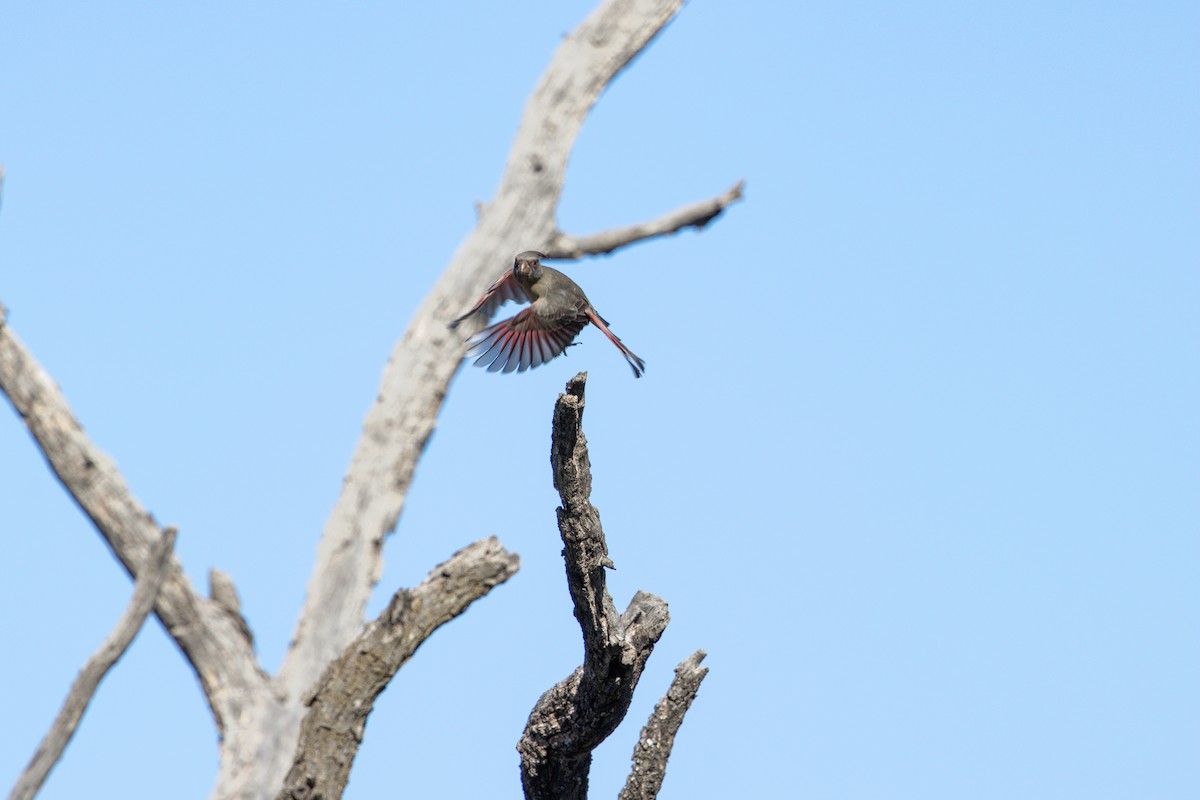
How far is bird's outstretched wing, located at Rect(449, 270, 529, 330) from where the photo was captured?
636cm

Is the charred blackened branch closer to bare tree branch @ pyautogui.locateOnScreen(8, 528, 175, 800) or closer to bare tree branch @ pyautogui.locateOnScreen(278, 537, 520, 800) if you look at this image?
bare tree branch @ pyautogui.locateOnScreen(278, 537, 520, 800)

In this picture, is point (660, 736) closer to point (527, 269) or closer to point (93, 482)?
point (527, 269)

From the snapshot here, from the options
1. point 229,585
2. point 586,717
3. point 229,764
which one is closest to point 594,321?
point 586,717

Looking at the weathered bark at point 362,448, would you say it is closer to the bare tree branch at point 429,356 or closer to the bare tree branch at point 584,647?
the bare tree branch at point 429,356

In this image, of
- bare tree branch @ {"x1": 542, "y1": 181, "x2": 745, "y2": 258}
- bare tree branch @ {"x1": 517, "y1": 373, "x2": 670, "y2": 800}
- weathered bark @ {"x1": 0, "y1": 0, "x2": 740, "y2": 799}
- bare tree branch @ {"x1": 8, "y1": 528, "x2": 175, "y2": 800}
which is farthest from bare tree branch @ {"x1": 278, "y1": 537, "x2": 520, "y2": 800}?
bare tree branch @ {"x1": 542, "y1": 181, "x2": 745, "y2": 258}

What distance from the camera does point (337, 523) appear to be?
7.81m

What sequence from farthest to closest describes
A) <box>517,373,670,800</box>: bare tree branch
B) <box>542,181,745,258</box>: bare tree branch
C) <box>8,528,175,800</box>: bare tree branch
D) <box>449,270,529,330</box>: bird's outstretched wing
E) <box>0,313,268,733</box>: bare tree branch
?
<box>542,181,745,258</box>: bare tree branch < <box>0,313,268,733</box>: bare tree branch < <box>449,270,529,330</box>: bird's outstretched wing < <box>8,528,175,800</box>: bare tree branch < <box>517,373,670,800</box>: bare tree branch

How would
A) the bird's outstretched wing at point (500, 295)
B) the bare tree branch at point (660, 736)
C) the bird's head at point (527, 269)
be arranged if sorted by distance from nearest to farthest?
the bare tree branch at point (660, 736) < the bird's head at point (527, 269) < the bird's outstretched wing at point (500, 295)

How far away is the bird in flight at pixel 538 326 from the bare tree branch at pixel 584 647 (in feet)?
3.23

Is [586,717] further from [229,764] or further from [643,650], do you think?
[229,764]

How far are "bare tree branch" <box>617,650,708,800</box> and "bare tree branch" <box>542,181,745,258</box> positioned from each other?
433cm

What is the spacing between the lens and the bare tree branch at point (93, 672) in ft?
15.6

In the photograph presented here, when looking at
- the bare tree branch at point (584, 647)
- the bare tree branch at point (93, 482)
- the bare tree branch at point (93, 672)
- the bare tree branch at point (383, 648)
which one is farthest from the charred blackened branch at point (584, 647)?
the bare tree branch at point (93, 482)

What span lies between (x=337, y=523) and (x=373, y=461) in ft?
1.47
